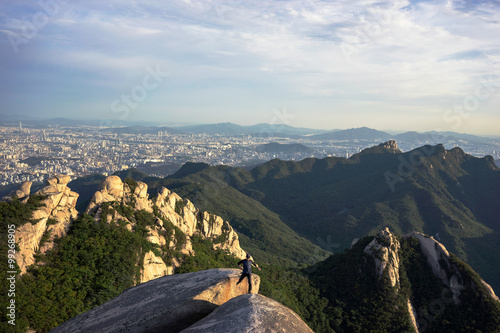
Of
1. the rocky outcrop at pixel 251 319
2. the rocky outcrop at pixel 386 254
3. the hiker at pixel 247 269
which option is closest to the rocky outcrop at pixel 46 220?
the hiker at pixel 247 269

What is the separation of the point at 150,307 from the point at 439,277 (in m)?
38.4

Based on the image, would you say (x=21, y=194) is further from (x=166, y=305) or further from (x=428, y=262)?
(x=428, y=262)

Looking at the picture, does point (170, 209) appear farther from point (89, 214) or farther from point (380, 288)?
point (380, 288)

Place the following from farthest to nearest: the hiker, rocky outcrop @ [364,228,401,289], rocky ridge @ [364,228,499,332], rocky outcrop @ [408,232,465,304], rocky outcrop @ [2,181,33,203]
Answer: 1. rocky outcrop @ [364,228,401,289]
2. rocky outcrop @ [408,232,465,304]
3. rocky ridge @ [364,228,499,332]
4. rocky outcrop @ [2,181,33,203]
5. the hiker

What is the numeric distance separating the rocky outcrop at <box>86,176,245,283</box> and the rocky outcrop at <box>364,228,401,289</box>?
18.6 meters

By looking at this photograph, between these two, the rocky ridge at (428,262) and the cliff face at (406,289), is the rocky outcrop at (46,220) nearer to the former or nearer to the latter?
the cliff face at (406,289)

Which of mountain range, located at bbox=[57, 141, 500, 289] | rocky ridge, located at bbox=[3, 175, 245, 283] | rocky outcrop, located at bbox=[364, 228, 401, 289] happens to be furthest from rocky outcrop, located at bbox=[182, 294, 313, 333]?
mountain range, located at bbox=[57, 141, 500, 289]

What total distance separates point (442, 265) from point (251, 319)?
39.0 meters

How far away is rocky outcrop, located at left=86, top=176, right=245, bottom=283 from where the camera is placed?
2994 centimetres

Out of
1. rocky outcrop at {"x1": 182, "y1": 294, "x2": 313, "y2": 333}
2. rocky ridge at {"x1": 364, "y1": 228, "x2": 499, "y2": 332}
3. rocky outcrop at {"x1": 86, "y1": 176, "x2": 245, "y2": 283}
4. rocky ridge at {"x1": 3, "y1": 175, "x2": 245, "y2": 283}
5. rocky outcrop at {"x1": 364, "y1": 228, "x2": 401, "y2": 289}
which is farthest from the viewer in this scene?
rocky outcrop at {"x1": 364, "y1": 228, "x2": 401, "y2": 289}

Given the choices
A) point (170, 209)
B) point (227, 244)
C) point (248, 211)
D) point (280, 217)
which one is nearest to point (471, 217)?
point (280, 217)

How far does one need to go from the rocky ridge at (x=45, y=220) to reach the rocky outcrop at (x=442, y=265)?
4155 centimetres

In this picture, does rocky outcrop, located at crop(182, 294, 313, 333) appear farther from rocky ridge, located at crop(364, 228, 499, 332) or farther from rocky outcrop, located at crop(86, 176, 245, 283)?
rocky ridge, located at crop(364, 228, 499, 332)

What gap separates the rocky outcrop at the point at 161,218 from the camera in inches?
1179
